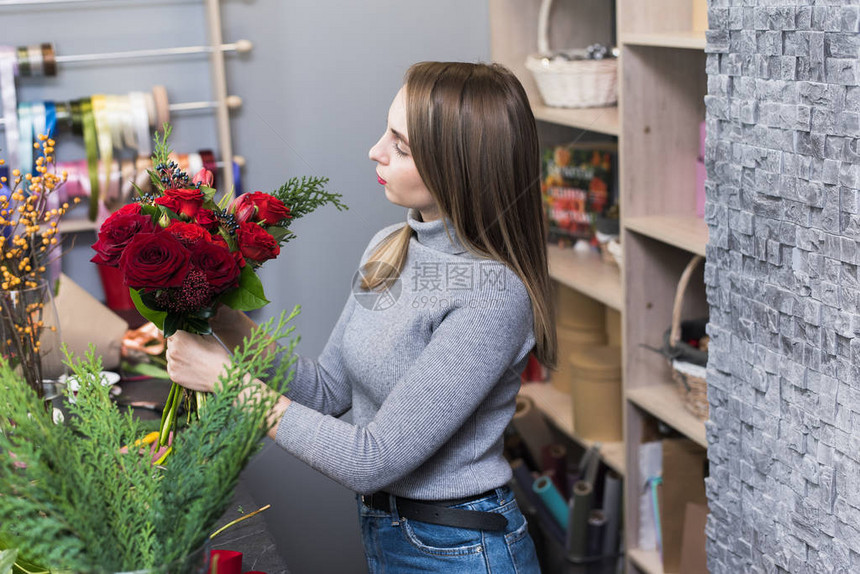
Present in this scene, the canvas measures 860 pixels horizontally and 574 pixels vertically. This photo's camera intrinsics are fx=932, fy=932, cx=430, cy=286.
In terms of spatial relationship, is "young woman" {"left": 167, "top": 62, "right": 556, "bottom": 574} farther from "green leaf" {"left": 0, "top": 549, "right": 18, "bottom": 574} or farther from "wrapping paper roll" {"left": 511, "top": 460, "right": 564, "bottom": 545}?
"wrapping paper roll" {"left": 511, "top": 460, "right": 564, "bottom": 545}

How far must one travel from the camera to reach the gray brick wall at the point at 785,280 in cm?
84

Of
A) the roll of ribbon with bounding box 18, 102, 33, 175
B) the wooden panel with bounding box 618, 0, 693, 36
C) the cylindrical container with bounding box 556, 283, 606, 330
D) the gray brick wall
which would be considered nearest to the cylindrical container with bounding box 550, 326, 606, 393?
the cylindrical container with bounding box 556, 283, 606, 330

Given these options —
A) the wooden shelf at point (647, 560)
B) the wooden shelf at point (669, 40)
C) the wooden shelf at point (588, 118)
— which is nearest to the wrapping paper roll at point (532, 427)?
the wooden shelf at point (647, 560)

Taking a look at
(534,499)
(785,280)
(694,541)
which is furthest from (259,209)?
(534,499)

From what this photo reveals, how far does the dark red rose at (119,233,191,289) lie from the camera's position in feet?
2.39

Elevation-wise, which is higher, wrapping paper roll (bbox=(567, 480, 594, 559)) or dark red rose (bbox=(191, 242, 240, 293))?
dark red rose (bbox=(191, 242, 240, 293))

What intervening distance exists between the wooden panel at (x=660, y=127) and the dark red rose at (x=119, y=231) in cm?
97

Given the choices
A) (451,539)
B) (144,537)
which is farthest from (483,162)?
(144,537)

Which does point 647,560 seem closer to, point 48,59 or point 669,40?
point 669,40

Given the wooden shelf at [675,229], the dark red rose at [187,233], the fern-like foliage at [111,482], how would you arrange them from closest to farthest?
the fern-like foliage at [111,482] → the dark red rose at [187,233] → the wooden shelf at [675,229]

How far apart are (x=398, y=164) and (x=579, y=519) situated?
3.50 ft

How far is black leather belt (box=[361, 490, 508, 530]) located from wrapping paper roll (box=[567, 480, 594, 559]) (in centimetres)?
83

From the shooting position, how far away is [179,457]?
2.01 ft

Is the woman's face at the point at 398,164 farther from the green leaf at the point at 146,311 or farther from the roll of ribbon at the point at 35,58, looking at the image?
the roll of ribbon at the point at 35,58
